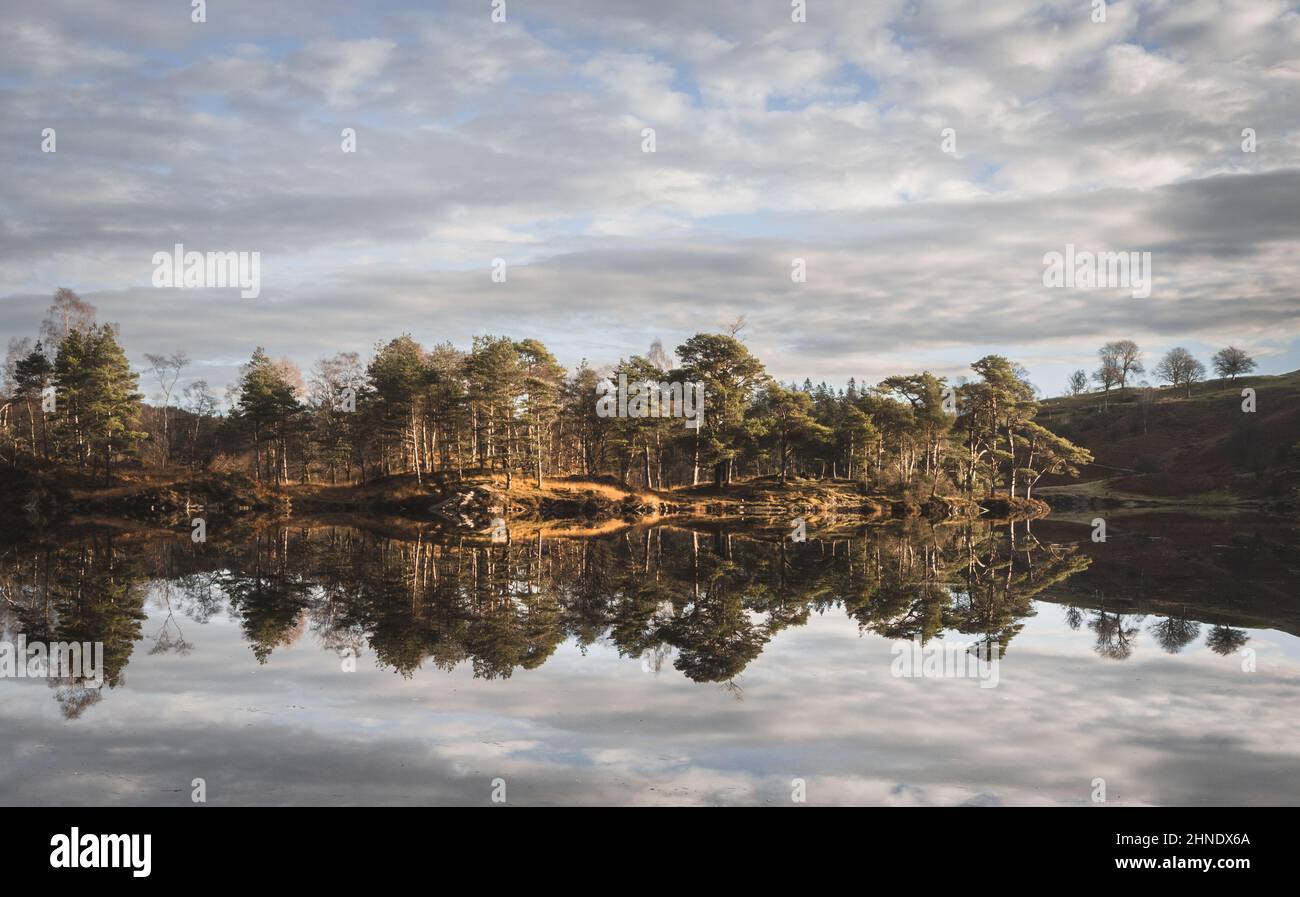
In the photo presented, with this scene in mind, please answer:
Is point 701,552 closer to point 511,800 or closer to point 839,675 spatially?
point 839,675

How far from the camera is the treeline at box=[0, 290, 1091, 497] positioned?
73312 mm

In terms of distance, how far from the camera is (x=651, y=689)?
13.6m

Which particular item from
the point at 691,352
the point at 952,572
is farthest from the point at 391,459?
the point at 952,572

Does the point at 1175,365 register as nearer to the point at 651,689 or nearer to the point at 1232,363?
the point at 1232,363

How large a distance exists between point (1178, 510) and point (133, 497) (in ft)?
326

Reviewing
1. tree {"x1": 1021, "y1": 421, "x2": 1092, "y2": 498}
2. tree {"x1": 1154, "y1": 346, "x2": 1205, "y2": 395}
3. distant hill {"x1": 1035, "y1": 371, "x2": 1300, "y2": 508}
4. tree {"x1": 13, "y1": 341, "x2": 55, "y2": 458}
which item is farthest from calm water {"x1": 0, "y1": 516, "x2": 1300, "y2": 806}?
tree {"x1": 1154, "y1": 346, "x2": 1205, "y2": 395}

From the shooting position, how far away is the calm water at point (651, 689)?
955cm

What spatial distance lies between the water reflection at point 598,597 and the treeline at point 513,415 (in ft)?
111

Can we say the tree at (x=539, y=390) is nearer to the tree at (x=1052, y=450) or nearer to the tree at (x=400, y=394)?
the tree at (x=400, y=394)

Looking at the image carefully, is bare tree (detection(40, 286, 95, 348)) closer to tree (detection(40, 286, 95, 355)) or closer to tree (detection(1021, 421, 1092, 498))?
tree (detection(40, 286, 95, 355))

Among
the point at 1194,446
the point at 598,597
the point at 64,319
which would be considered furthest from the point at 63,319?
the point at 1194,446

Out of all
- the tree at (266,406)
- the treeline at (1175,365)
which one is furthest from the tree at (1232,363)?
the tree at (266,406)

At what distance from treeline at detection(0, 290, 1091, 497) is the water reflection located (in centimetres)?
3382
